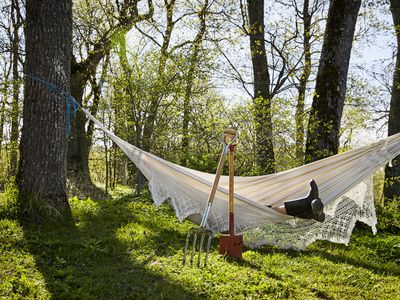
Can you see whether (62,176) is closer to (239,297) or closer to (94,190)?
(239,297)

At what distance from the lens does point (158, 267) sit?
2.62m

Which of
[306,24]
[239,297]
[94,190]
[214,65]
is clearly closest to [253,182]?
[239,297]

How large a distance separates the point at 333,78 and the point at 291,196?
1828 mm

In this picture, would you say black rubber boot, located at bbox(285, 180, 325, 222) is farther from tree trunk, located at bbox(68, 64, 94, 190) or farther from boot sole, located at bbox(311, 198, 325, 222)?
tree trunk, located at bbox(68, 64, 94, 190)

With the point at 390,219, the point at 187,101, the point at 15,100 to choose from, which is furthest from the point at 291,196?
the point at 15,100

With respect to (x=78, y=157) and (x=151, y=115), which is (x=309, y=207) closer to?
(x=151, y=115)

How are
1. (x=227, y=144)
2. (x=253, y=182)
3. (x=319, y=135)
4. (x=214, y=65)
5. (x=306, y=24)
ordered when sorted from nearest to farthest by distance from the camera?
(x=227, y=144) < (x=253, y=182) < (x=319, y=135) < (x=214, y=65) < (x=306, y=24)

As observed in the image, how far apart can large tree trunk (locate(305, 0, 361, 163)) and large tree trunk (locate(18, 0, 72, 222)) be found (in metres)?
2.51

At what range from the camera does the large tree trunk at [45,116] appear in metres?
3.29

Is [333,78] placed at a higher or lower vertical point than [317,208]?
higher

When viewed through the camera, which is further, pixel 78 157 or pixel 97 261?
pixel 78 157

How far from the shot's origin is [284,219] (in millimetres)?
2799

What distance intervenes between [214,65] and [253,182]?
3.78 metres

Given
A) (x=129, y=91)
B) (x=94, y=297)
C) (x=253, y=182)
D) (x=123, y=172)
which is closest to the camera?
(x=94, y=297)
